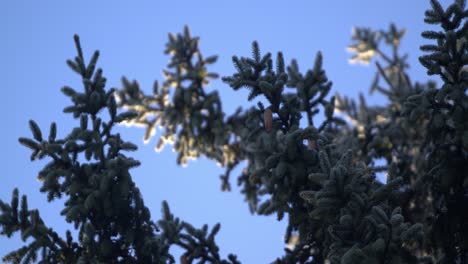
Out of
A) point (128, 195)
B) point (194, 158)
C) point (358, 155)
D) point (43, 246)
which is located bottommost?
point (43, 246)

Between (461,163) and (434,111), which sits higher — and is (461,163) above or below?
below

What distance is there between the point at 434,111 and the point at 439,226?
1.39 m

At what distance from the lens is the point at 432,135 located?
303 inches

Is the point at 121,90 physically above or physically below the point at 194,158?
above

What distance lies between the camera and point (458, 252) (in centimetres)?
733

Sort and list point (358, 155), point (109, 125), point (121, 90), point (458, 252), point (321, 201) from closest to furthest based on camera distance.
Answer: point (321, 201), point (458, 252), point (109, 125), point (358, 155), point (121, 90)

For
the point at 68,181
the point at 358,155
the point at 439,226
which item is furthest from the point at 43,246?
the point at 358,155

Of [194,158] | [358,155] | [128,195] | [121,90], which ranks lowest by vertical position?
[128,195]

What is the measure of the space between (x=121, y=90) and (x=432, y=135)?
6430 millimetres

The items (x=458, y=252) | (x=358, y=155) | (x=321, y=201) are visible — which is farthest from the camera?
(x=358, y=155)

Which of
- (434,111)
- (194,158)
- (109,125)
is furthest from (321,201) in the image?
(194,158)

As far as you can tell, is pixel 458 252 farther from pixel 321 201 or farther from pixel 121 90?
pixel 121 90

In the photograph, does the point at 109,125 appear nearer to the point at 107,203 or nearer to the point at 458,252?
the point at 107,203

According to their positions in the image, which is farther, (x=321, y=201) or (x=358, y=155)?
(x=358, y=155)
